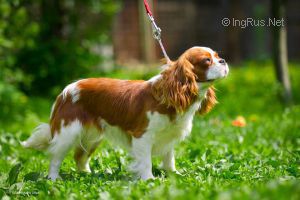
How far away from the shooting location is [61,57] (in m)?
11.7

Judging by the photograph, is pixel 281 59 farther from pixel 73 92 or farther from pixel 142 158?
pixel 142 158

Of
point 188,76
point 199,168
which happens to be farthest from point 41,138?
point 188,76

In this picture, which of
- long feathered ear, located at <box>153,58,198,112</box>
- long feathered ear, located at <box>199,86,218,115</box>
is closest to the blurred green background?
long feathered ear, located at <box>199,86,218,115</box>

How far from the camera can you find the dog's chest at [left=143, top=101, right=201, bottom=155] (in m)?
4.96

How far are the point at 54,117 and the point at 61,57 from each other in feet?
20.8

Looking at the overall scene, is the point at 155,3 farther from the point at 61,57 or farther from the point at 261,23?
the point at 61,57

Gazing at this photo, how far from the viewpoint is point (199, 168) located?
17.0 ft

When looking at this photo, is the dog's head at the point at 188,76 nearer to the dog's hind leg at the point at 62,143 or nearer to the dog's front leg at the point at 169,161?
the dog's front leg at the point at 169,161

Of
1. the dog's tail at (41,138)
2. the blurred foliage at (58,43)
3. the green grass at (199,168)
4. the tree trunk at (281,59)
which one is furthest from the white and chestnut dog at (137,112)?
the tree trunk at (281,59)

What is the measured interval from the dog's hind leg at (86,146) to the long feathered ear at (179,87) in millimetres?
808

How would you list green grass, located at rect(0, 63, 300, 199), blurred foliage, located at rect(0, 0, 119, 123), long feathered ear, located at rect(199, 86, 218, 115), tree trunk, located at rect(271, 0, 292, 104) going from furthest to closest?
blurred foliage, located at rect(0, 0, 119, 123) → tree trunk, located at rect(271, 0, 292, 104) → long feathered ear, located at rect(199, 86, 218, 115) → green grass, located at rect(0, 63, 300, 199)

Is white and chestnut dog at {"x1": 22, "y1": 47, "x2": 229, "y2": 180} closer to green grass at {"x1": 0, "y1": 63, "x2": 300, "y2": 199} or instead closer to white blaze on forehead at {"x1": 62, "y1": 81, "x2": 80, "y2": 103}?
white blaze on forehead at {"x1": 62, "y1": 81, "x2": 80, "y2": 103}

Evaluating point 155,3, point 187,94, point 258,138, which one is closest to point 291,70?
point 155,3

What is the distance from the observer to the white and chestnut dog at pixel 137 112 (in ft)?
16.0
